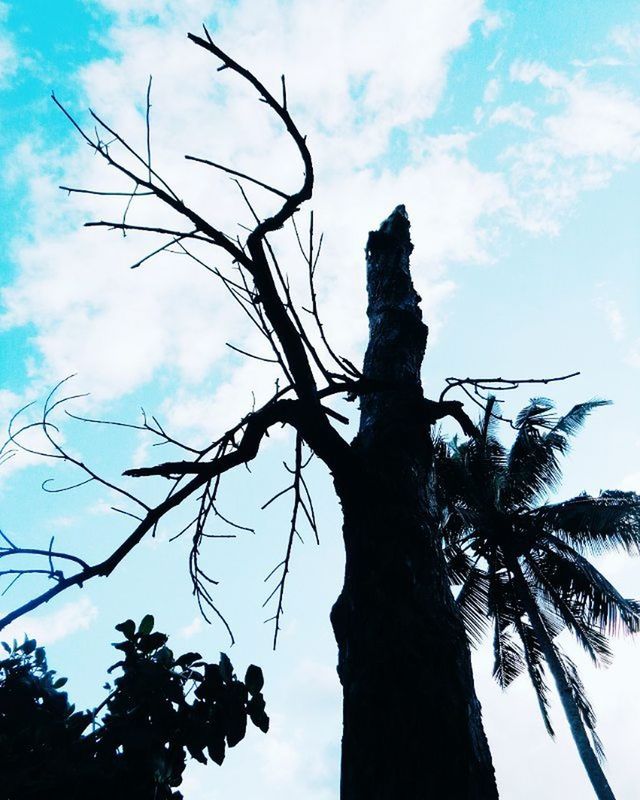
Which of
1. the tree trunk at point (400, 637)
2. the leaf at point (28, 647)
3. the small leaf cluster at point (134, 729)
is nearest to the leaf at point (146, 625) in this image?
the small leaf cluster at point (134, 729)

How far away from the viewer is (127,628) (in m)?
2.43

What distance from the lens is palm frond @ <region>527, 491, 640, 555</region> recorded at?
934cm

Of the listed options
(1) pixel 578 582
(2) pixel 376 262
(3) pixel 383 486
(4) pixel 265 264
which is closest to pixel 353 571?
(3) pixel 383 486

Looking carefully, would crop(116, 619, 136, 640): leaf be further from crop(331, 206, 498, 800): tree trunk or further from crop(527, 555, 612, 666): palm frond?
crop(527, 555, 612, 666): palm frond

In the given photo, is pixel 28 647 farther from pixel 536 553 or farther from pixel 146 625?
pixel 536 553

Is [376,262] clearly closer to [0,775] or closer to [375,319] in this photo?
[375,319]

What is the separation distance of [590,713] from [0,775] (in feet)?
33.8

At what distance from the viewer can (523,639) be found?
10648 millimetres

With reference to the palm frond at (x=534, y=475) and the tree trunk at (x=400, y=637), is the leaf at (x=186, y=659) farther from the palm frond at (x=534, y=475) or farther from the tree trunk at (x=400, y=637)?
the palm frond at (x=534, y=475)

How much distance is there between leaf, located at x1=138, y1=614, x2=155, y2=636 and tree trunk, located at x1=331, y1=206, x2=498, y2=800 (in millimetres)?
1338

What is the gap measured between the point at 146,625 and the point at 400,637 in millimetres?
1630

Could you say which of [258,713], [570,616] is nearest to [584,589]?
[570,616]

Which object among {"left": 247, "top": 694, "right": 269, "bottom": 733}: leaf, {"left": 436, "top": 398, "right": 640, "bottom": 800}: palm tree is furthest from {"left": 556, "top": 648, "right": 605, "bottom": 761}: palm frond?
{"left": 247, "top": 694, "right": 269, "bottom": 733}: leaf

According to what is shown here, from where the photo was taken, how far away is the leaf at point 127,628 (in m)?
2.42
